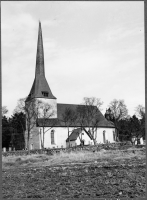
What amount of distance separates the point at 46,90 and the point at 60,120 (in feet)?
26.7

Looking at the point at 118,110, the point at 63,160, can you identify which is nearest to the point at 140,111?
the point at 118,110

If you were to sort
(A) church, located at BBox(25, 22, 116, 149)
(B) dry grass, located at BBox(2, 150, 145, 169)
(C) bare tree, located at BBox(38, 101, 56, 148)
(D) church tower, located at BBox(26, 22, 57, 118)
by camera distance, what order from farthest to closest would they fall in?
(D) church tower, located at BBox(26, 22, 57, 118)
(A) church, located at BBox(25, 22, 116, 149)
(C) bare tree, located at BBox(38, 101, 56, 148)
(B) dry grass, located at BBox(2, 150, 145, 169)

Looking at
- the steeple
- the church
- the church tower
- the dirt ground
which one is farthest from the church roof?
the dirt ground

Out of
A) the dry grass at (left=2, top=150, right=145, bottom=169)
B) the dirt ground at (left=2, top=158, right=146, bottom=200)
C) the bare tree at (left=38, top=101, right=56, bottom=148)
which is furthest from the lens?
the bare tree at (left=38, top=101, right=56, bottom=148)

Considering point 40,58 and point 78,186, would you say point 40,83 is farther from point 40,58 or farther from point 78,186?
point 78,186

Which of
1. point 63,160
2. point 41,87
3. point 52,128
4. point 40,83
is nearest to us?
point 63,160

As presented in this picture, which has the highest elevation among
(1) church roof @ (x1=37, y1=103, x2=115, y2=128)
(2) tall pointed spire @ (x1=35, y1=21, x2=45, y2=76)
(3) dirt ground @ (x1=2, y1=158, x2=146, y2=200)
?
(2) tall pointed spire @ (x1=35, y1=21, x2=45, y2=76)

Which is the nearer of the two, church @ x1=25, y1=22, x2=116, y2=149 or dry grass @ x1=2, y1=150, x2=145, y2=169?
dry grass @ x1=2, y1=150, x2=145, y2=169

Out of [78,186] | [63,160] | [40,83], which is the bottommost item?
[63,160]

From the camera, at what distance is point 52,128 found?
66.0 metres

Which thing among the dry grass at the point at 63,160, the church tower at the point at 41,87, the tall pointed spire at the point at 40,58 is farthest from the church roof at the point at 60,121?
the dry grass at the point at 63,160

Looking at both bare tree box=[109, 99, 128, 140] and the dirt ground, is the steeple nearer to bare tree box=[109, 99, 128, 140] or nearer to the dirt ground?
bare tree box=[109, 99, 128, 140]

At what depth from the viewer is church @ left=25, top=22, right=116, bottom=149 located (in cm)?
6348

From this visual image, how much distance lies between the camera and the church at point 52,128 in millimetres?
63484
